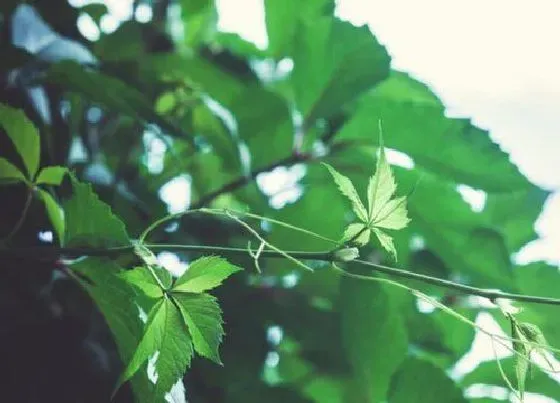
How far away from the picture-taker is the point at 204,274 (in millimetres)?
201

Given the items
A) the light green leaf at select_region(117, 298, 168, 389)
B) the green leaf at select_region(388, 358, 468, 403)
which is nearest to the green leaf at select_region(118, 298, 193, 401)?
the light green leaf at select_region(117, 298, 168, 389)

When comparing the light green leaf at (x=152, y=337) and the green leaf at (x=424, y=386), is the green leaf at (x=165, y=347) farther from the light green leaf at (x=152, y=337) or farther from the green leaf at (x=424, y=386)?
the green leaf at (x=424, y=386)

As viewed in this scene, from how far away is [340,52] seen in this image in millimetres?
366

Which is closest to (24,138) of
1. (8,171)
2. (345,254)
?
(8,171)

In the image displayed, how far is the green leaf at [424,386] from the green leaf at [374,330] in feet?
0.08

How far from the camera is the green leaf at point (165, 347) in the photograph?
0.65 ft

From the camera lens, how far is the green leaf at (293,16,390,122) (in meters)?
0.36

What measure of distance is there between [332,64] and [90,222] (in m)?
0.18

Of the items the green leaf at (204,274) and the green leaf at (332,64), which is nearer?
the green leaf at (204,274)

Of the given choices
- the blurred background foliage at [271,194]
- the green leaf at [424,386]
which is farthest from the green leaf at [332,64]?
the green leaf at [424,386]

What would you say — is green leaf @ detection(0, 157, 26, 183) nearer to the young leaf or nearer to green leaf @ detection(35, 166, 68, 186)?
green leaf @ detection(35, 166, 68, 186)

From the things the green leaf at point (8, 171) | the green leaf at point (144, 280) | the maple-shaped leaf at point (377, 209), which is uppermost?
the maple-shaped leaf at point (377, 209)

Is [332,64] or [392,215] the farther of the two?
[332,64]

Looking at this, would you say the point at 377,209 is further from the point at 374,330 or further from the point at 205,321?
the point at 374,330
